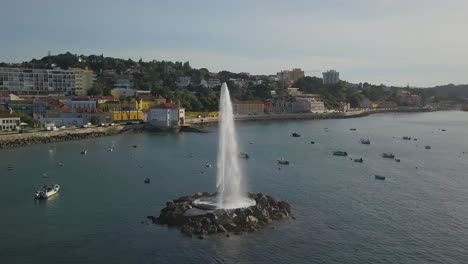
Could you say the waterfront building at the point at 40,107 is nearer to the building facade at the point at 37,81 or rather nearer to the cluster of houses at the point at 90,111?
the cluster of houses at the point at 90,111

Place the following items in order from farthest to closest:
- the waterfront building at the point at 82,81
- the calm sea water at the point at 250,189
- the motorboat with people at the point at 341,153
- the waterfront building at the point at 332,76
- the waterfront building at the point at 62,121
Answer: the waterfront building at the point at 332,76
the waterfront building at the point at 82,81
the waterfront building at the point at 62,121
the motorboat with people at the point at 341,153
the calm sea water at the point at 250,189

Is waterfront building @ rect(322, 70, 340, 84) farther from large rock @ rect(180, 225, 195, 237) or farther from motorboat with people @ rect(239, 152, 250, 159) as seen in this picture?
large rock @ rect(180, 225, 195, 237)

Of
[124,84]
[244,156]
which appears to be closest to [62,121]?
[244,156]

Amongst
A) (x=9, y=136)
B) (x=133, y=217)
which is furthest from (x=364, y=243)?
(x=9, y=136)

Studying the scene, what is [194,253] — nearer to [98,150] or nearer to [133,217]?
[133,217]

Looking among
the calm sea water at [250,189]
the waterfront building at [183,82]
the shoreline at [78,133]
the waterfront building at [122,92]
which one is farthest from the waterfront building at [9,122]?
the waterfront building at [183,82]
